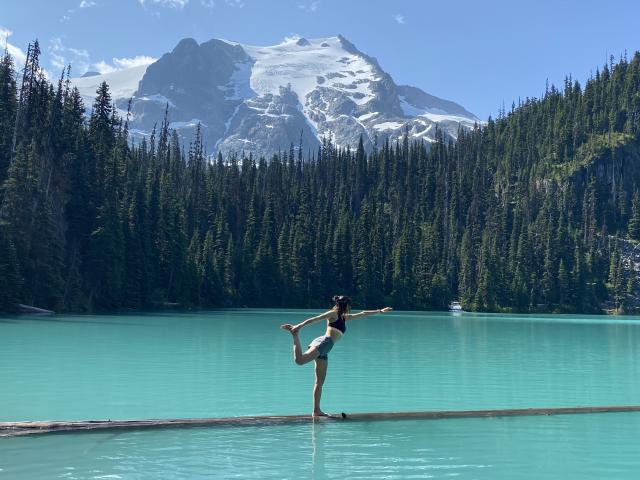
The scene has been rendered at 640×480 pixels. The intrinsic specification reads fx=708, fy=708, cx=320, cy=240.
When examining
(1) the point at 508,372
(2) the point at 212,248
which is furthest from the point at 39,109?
(1) the point at 508,372

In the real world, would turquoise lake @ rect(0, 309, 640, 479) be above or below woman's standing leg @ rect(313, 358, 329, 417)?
below

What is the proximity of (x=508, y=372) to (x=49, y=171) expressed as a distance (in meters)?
78.1

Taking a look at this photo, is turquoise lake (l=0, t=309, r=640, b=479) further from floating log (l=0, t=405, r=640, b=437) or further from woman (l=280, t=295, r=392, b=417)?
woman (l=280, t=295, r=392, b=417)

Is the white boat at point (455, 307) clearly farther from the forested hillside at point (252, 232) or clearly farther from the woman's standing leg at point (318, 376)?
the woman's standing leg at point (318, 376)

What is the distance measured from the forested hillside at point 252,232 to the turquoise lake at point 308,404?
4157 cm

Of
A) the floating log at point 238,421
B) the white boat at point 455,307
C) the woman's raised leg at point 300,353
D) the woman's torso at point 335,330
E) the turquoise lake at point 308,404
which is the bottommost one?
Answer: the white boat at point 455,307

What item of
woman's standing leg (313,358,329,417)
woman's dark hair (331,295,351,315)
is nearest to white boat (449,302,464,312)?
woman's standing leg (313,358,329,417)

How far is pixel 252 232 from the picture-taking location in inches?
6122

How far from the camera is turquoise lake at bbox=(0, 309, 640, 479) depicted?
13.2 metres

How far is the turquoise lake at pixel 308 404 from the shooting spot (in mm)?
13172

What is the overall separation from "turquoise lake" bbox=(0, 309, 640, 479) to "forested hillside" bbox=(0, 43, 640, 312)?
4157 centimetres

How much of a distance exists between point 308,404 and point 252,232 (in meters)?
134

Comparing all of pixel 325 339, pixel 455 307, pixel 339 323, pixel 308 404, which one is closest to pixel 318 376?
pixel 325 339

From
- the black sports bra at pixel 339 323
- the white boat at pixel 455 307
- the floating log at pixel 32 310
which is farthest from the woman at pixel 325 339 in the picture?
the white boat at pixel 455 307
